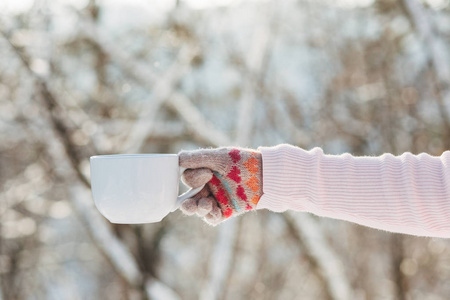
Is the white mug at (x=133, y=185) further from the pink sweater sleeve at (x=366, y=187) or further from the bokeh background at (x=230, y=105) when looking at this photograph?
the bokeh background at (x=230, y=105)

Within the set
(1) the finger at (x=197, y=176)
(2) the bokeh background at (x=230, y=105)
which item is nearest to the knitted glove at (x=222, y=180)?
A: (1) the finger at (x=197, y=176)

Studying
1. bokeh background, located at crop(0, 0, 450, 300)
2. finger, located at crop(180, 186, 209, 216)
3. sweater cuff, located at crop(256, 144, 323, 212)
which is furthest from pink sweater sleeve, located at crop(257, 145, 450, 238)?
bokeh background, located at crop(0, 0, 450, 300)

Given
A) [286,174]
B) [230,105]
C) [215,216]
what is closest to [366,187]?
[286,174]

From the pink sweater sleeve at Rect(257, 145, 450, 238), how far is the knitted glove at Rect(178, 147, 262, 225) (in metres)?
0.02

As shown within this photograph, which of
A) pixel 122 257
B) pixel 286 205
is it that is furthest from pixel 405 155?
pixel 122 257

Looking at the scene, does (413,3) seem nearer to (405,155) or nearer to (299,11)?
(299,11)

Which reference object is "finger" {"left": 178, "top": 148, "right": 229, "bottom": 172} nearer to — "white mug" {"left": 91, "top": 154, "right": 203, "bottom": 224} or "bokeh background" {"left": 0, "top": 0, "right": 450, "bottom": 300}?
"white mug" {"left": 91, "top": 154, "right": 203, "bottom": 224}

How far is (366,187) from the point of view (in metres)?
0.68

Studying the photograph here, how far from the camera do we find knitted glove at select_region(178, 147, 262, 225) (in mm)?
672

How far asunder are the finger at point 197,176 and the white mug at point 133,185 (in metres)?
0.03

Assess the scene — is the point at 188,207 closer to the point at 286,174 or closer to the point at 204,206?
the point at 204,206

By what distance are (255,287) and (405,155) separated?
6.01ft

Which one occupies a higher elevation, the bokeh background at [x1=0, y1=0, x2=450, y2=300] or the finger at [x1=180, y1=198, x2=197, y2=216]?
the finger at [x1=180, y1=198, x2=197, y2=216]

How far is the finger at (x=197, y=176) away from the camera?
668mm
